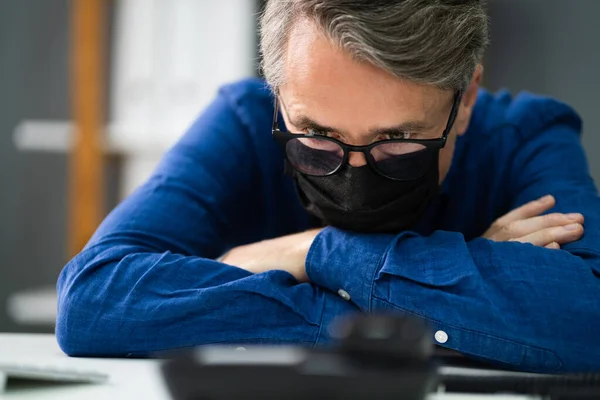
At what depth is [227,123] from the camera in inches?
61.6

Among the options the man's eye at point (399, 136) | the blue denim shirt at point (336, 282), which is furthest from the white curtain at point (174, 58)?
the man's eye at point (399, 136)

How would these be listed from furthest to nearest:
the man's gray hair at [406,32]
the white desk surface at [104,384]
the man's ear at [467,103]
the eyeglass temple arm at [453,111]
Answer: the man's ear at [467,103]
the eyeglass temple arm at [453,111]
the man's gray hair at [406,32]
the white desk surface at [104,384]

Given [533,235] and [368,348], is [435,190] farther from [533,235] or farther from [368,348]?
[368,348]

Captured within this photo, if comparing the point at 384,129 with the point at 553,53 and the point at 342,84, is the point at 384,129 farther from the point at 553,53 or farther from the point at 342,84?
the point at 553,53

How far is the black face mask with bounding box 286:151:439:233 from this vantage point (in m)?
1.21

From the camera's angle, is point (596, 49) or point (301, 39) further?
point (596, 49)

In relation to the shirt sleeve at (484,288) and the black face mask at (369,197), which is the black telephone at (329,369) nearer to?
the shirt sleeve at (484,288)

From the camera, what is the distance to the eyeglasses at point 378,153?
3.92 ft

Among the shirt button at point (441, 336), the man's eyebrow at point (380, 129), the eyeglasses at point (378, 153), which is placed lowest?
the shirt button at point (441, 336)

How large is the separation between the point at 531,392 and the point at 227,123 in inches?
36.5

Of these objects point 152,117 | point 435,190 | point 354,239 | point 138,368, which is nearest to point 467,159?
point 435,190

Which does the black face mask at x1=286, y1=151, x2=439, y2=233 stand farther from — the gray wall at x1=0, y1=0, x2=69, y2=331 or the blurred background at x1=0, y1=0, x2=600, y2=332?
the gray wall at x1=0, y1=0, x2=69, y2=331

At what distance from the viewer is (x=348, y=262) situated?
1.12m

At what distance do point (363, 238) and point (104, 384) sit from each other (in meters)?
0.44
